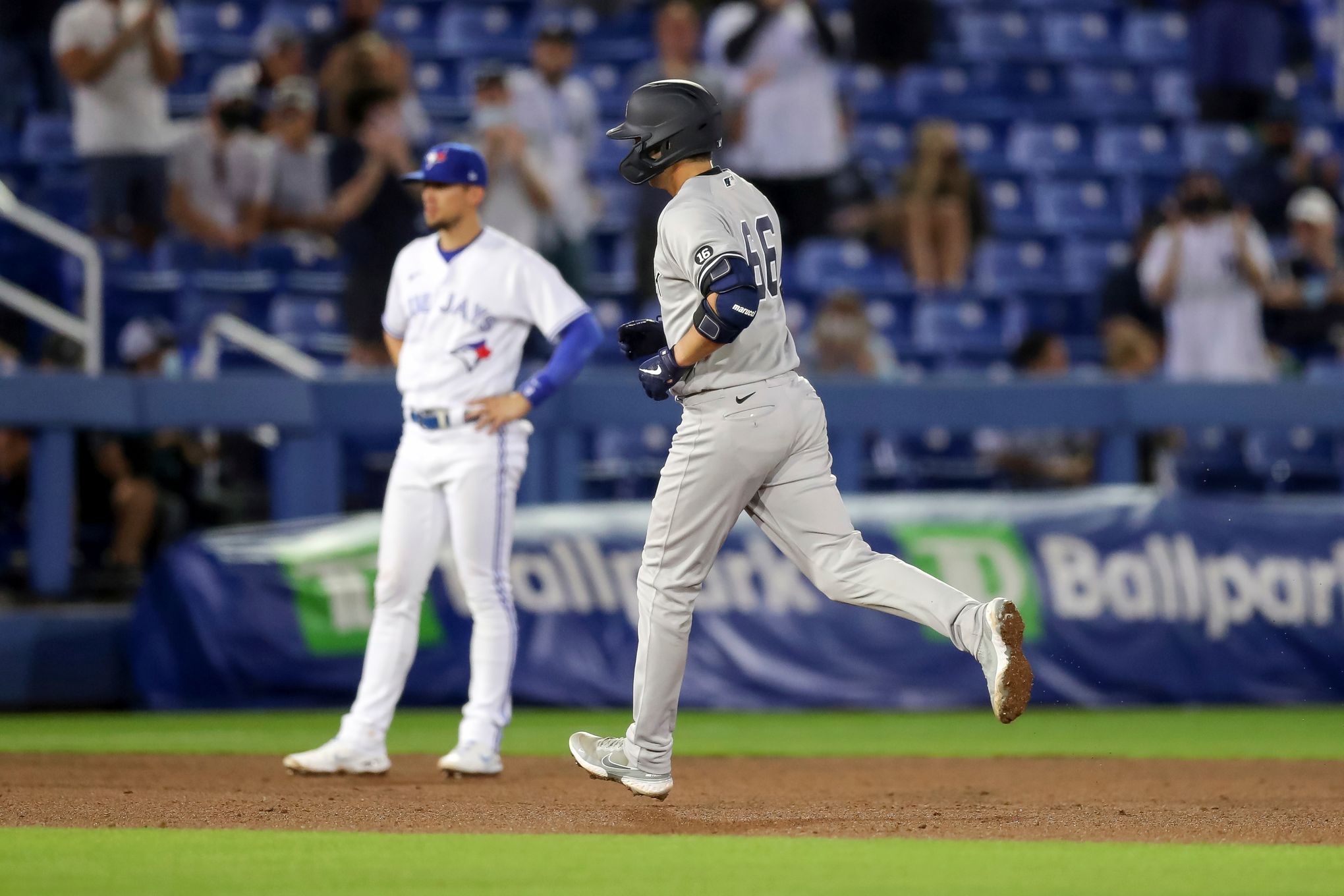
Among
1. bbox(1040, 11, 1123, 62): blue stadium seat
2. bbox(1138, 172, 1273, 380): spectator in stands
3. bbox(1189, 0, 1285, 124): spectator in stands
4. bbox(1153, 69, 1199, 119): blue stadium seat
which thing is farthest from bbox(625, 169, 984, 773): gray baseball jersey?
bbox(1040, 11, 1123, 62): blue stadium seat

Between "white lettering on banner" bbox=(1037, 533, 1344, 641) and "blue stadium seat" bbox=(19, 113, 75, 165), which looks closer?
"white lettering on banner" bbox=(1037, 533, 1344, 641)

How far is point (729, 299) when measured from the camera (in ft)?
17.2

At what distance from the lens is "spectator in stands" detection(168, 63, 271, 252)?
12.0m

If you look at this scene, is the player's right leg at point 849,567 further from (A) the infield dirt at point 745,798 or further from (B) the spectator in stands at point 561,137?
(B) the spectator in stands at point 561,137

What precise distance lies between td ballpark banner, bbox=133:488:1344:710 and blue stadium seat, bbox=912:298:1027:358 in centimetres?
361

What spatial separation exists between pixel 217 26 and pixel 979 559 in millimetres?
7967

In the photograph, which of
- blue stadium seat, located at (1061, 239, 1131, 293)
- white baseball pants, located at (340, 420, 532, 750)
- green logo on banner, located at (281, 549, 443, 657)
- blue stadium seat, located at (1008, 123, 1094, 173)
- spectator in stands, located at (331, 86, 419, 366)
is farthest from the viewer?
blue stadium seat, located at (1008, 123, 1094, 173)

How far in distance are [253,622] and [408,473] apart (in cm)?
358

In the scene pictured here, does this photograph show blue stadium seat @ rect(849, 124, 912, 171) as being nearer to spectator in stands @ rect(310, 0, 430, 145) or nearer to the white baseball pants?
spectator in stands @ rect(310, 0, 430, 145)

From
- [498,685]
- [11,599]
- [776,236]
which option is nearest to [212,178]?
[11,599]

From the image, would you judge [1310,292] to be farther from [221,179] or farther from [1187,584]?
[221,179]

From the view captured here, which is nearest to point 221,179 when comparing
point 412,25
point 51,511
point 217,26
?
point 51,511

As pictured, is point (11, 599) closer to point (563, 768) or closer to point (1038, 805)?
point (563, 768)

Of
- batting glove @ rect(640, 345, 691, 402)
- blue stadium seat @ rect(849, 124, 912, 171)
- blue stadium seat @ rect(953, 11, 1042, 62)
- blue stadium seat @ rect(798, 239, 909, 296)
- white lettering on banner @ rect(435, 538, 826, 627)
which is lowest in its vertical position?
white lettering on banner @ rect(435, 538, 826, 627)
